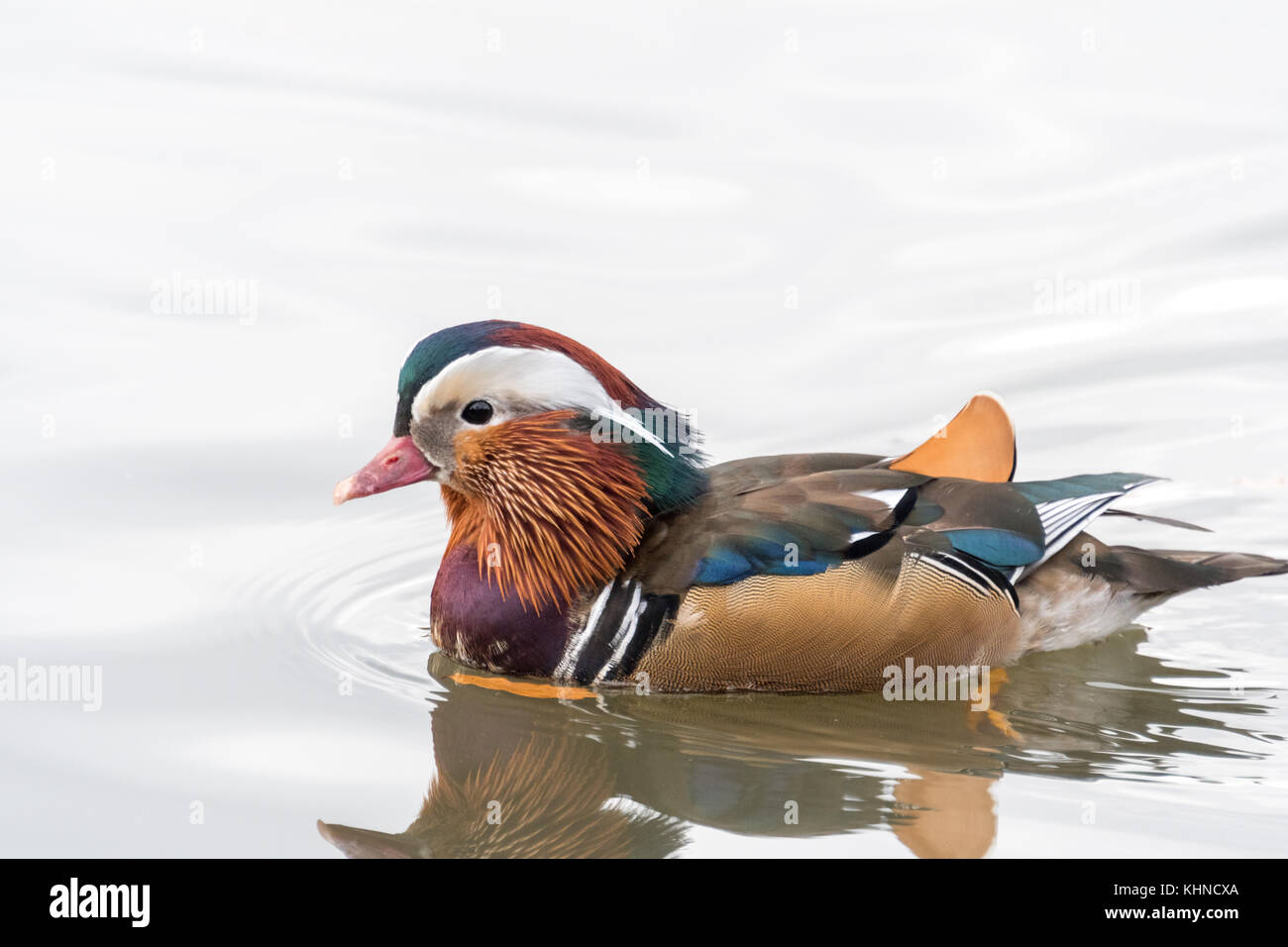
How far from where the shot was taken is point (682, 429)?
751cm

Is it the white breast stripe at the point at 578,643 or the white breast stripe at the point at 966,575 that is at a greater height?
the white breast stripe at the point at 966,575

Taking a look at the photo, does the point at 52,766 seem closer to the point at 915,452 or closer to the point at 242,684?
the point at 242,684

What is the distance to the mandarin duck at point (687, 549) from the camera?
7102mm

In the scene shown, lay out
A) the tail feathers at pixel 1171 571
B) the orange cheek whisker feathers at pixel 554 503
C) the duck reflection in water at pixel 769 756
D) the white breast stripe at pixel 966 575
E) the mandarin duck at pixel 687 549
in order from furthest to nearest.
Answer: the tail feathers at pixel 1171 571 → the orange cheek whisker feathers at pixel 554 503 → the white breast stripe at pixel 966 575 → the mandarin duck at pixel 687 549 → the duck reflection in water at pixel 769 756

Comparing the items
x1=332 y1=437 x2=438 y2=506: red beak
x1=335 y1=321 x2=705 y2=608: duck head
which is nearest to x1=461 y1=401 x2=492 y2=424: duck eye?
x1=335 y1=321 x2=705 y2=608: duck head

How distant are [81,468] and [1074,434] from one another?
17.3ft

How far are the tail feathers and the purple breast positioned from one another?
7.60ft

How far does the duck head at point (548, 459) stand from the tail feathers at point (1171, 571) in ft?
5.94

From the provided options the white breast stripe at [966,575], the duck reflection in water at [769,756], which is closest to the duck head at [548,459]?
the duck reflection in water at [769,756]

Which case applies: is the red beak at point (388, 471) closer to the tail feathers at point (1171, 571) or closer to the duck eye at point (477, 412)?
the duck eye at point (477, 412)

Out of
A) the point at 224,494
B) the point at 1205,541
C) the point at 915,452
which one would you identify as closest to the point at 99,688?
the point at 224,494

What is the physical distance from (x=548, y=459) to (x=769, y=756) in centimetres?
151

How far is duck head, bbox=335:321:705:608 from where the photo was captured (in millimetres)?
7246

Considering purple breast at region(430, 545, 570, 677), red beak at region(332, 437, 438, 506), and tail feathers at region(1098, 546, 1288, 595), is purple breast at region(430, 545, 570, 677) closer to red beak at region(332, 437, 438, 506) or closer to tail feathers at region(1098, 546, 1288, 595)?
red beak at region(332, 437, 438, 506)
